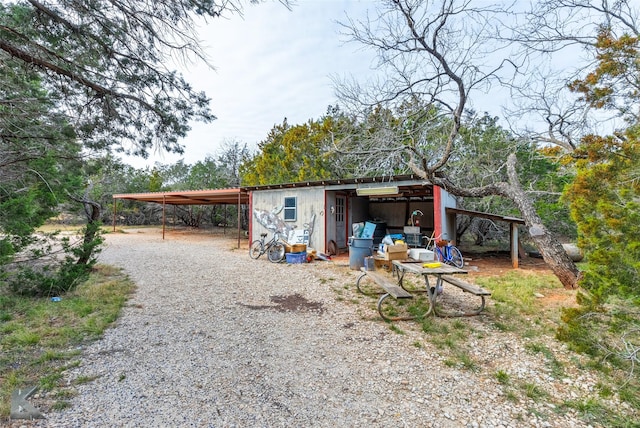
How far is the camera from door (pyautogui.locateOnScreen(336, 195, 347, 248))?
34.4 ft

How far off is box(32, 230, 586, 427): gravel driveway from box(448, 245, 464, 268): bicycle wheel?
4070 mm

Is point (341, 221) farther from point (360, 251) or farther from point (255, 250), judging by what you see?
point (360, 251)

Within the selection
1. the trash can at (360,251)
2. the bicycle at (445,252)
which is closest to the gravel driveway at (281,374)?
the trash can at (360,251)

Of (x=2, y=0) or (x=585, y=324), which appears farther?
(x=2, y=0)

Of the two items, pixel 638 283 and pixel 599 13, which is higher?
pixel 599 13

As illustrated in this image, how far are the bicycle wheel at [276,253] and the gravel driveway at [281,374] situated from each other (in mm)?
3967

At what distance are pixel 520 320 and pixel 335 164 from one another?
412 inches

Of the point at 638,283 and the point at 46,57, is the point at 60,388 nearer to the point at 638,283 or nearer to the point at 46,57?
the point at 46,57

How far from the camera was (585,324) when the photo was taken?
8.34 feet

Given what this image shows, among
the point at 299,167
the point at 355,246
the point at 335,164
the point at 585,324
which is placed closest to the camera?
the point at 585,324

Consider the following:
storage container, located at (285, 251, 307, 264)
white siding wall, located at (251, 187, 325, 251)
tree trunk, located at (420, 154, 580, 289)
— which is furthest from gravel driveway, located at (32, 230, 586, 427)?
white siding wall, located at (251, 187, 325, 251)

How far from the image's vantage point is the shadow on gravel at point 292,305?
4.46 meters

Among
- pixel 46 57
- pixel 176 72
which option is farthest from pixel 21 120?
pixel 176 72

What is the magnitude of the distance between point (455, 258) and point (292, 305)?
5.29 metres
